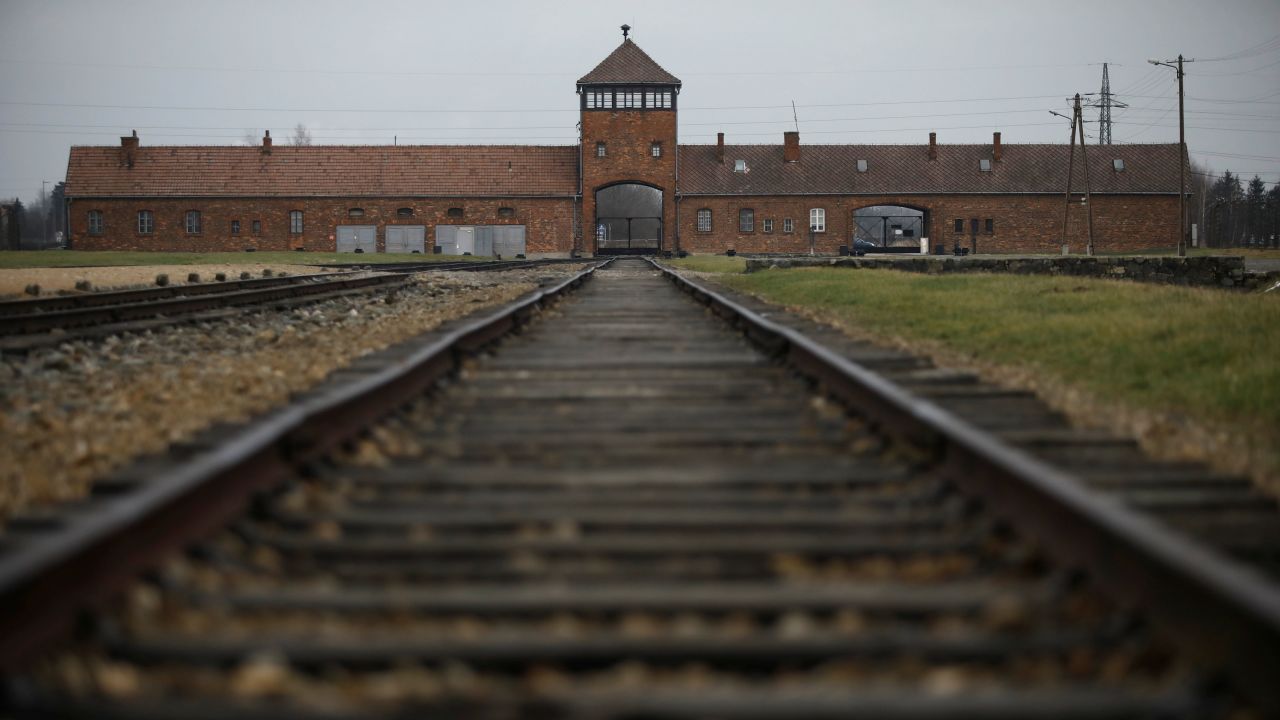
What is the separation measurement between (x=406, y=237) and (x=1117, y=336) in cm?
5329

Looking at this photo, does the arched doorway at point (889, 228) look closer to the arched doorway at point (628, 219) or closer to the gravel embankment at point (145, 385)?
the arched doorway at point (628, 219)

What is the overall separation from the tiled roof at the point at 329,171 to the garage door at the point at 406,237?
1.79 metres

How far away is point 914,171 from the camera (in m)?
63.2

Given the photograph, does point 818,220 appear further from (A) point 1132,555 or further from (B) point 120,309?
(A) point 1132,555

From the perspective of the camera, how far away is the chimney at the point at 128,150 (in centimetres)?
6141

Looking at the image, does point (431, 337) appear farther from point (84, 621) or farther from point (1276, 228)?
point (1276, 228)

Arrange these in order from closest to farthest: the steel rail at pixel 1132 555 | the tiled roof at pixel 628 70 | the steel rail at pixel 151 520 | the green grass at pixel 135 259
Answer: the steel rail at pixel 1132 555
the steel rail at pixel 151 520
the green grass at pixel 135 259
the tiled roof at pixel 628 70

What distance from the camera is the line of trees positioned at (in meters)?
83.9

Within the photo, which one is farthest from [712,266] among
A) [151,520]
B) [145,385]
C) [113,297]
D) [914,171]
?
[914,171]

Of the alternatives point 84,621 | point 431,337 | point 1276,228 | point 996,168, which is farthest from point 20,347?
point 1276,228

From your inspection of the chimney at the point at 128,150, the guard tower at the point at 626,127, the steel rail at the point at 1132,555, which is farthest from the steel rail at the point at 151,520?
the chimney at the point at 128,150

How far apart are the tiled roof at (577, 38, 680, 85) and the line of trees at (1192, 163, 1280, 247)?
32.5 metres

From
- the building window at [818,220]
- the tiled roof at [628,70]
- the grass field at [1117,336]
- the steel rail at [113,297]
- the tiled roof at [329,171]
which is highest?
the tiled roof at [628,70]

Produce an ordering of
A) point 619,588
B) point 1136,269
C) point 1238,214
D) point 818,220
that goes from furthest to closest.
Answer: point 1238,214
point 818,220
point 1136,269
point 619,588
